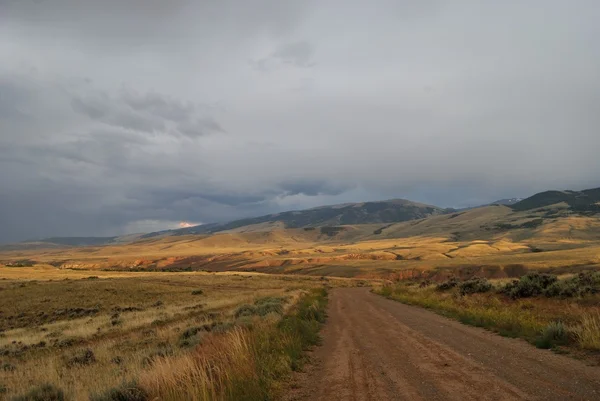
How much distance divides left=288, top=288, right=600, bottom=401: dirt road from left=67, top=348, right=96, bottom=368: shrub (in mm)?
8824

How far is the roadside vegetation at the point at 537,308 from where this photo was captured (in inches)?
461

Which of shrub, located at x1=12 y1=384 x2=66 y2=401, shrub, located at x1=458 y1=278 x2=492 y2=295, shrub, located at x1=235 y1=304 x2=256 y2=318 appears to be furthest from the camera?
shrub, located at x1=458 y1=278 x2=492 y2=295

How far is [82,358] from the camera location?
49.9 feet

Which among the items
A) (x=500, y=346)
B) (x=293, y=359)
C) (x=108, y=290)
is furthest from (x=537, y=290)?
(x=108, y=290)

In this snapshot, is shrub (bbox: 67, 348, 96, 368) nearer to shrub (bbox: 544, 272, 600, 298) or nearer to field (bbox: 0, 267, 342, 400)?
field (bbox: 0, 267, 342, 400)

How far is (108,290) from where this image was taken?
5019cm

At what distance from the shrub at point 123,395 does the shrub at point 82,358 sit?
792 cm

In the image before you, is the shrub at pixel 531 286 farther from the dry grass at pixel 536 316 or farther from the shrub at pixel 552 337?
the shrub at pixel 552 337

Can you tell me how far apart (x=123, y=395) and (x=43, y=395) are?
3.50 metres

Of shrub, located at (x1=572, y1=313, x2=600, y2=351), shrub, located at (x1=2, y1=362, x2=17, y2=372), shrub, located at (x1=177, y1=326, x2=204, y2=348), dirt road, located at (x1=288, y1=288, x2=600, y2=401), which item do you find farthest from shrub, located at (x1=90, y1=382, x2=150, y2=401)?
shrub, located at (x1=572, y1=313, x2=600, y2=351)

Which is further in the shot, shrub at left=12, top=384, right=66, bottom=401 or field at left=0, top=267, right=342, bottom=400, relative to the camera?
field at left=0, top=267, right=342, bottom=400

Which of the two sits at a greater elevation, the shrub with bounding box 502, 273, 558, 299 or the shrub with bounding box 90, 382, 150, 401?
the shrub with bounding box 90, 382, 150, 401

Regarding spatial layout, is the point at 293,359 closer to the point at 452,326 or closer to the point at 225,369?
the point at 225,369

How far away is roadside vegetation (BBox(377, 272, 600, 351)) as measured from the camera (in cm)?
1170
